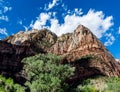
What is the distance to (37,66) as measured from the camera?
95.9m

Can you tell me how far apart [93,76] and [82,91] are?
7260 cm

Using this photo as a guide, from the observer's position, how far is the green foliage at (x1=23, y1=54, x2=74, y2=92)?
9225 cm

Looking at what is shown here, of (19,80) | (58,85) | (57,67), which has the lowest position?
(58,85)

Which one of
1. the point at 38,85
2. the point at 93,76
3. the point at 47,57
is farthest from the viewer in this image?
the point at 93,76

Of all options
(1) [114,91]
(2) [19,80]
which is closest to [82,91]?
(1) [114,91]

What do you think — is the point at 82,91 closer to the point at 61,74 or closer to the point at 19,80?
the point at 61,74

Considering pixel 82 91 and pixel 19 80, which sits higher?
pixel 19 80

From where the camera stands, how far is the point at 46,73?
94.6 meters

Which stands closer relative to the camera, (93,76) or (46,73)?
(46,73)

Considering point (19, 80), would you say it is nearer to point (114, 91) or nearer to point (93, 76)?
point (93, 76)

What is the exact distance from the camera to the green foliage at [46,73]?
92.2 meters

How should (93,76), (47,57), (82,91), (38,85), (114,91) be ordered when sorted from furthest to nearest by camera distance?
(93,76) → (82,91) → (114,91) → (47,57) → (38,85)

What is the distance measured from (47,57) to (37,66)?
521cm

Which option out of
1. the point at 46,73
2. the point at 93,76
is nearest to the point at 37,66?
the point at 46,73
